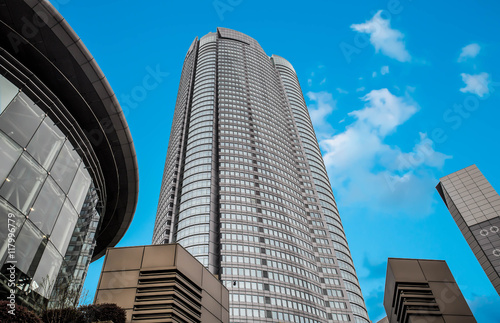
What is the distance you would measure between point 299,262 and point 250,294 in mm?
20889

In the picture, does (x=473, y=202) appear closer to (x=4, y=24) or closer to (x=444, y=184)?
(x=444, y=184)

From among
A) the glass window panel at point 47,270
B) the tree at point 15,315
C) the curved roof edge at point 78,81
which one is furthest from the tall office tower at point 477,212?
the tree at point 15,315

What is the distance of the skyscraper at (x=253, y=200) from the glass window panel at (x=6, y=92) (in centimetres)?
7682

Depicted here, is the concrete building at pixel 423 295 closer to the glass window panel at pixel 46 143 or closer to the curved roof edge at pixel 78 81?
the curved roof edge at pixel 78 81

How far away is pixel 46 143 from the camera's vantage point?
52.5 feet

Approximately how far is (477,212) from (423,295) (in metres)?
99.0

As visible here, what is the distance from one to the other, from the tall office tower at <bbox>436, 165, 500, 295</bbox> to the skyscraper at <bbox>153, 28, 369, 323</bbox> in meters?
36.6

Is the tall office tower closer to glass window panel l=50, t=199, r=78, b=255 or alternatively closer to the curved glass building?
the curved glass building

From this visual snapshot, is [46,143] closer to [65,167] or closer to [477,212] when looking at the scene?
[65,167]

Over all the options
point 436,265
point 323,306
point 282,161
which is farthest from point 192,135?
point 436,265

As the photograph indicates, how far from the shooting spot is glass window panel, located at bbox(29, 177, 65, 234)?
14.6 metres

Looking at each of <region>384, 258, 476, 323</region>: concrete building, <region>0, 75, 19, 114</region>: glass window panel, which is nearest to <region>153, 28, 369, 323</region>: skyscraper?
<region>384, 258, 476, 323</region>: concrete building

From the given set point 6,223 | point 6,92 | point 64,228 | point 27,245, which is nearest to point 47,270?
point 27,245

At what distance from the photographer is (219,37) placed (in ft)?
588
